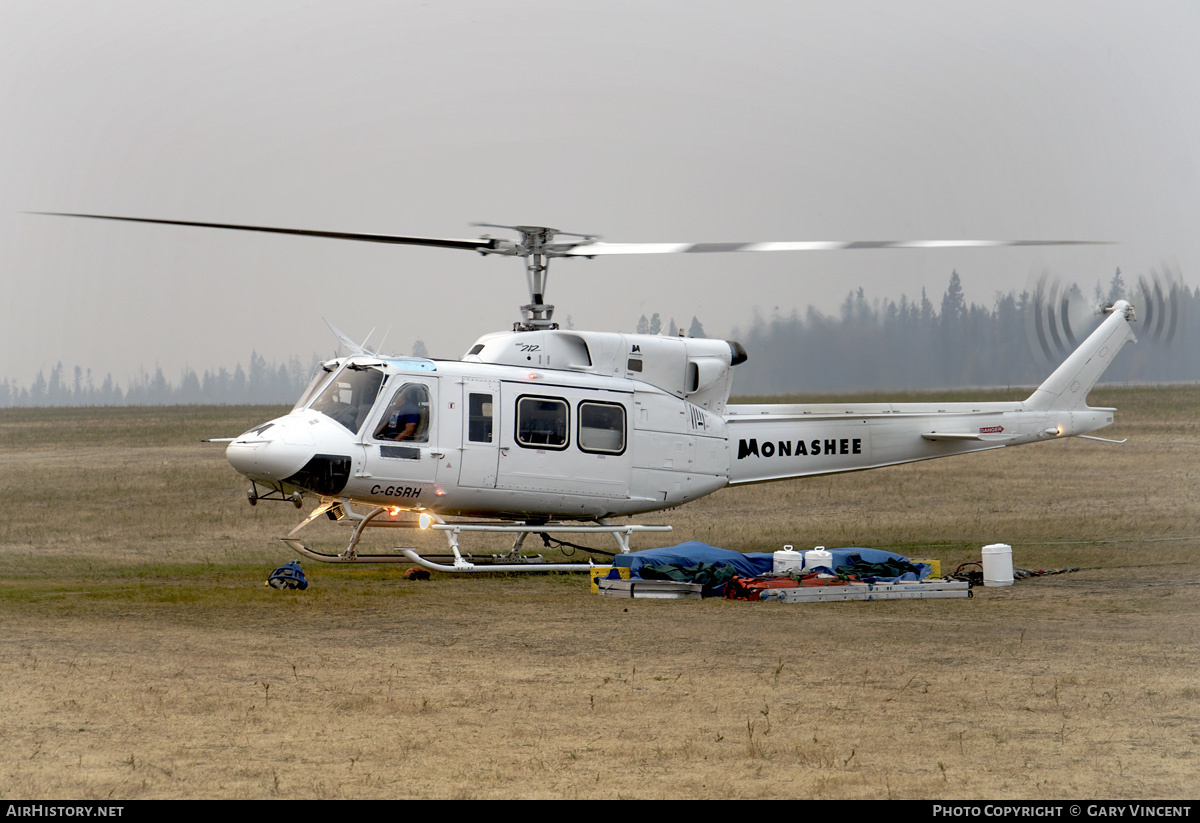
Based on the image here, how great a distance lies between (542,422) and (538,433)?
14 cm

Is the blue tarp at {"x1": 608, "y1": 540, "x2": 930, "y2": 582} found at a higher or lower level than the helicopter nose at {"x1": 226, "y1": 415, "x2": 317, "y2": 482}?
lower

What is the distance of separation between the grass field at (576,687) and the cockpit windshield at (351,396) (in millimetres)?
1847

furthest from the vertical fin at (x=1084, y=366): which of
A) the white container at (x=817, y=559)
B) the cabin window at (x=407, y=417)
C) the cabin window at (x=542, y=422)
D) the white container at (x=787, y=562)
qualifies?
the cabin window at (x=407, y=417)

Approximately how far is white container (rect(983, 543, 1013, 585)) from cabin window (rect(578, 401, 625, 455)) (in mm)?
4342

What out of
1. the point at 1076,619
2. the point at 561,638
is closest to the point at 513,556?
the point at 561,638

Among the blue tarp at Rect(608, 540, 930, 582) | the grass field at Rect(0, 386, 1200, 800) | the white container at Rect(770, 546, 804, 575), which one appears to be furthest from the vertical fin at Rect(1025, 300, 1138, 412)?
the white container at Rect(770, 546, 804, 575)

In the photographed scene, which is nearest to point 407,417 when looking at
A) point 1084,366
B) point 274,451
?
point 274,451

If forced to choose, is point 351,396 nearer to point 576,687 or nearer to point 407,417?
point 407,417

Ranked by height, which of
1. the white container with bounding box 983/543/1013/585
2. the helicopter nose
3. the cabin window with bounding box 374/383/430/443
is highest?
the cabin window with bounding box 374/383/430/443

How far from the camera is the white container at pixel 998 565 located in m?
13.2

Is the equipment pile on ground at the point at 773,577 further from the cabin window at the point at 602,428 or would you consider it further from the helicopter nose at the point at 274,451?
the helicopter nose at the point at 274,451

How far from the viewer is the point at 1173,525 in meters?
20.3

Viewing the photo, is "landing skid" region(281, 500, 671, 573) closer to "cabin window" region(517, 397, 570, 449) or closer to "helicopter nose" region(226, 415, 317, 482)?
"helicopter nose" region(226, 415, 317, 482)

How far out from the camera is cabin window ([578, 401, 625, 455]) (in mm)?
14367
